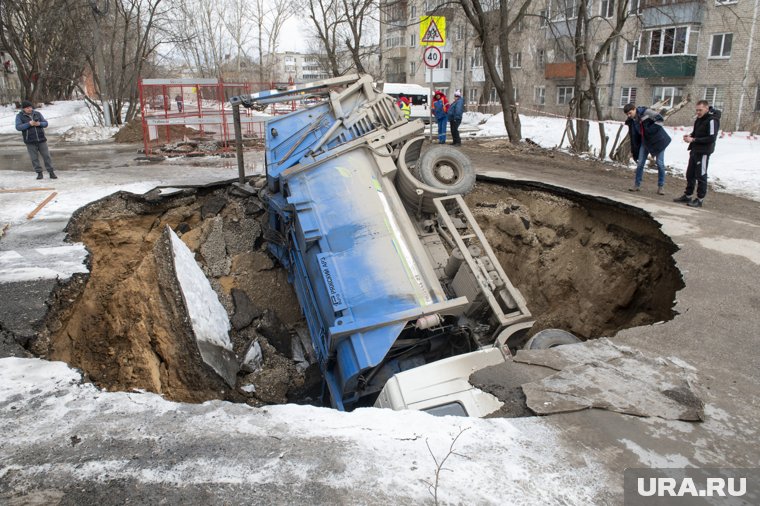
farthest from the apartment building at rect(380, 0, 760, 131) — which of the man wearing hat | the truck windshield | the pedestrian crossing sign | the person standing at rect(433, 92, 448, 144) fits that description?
the truck windshield

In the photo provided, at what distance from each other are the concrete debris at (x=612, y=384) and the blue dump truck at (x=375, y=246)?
2.04 ft

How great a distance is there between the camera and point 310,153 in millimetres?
5875

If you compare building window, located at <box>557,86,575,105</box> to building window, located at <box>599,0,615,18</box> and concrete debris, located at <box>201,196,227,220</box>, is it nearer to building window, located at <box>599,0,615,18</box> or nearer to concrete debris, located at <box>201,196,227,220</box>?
building window, located at <box>599,0,615,18</box>

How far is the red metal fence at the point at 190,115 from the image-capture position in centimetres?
1305

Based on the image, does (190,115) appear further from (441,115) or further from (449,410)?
(449,410)

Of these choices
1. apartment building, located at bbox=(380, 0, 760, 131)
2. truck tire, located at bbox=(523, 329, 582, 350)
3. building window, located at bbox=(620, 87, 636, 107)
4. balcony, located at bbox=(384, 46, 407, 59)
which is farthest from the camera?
balcony, located at bbox=(384, 46, 407, 59)

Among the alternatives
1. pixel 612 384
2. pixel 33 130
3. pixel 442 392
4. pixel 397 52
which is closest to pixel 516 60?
pixel 397 52

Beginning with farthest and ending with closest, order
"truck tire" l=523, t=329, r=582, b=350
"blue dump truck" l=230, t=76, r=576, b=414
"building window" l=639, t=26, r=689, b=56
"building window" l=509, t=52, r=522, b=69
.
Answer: "building window" l=509, t=52, r=522, b=69, "building window" l=639, t=26, r=689, b=56, "blue dump truck" l=230, t=76, r=576, b=414, "truck tire" l=523, t=329, r=582, b=350

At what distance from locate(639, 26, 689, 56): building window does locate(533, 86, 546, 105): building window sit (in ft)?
22.3

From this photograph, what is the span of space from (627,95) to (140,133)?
24.1 meters

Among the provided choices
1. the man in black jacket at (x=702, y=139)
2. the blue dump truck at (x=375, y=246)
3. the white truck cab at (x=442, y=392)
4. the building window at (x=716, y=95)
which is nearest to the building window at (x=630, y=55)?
the building window at (x=716, y=95)

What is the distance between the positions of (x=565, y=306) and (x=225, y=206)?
536 centimetres

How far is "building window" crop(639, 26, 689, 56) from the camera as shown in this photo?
24.4 meters

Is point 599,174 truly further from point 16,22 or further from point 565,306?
point 16,22
